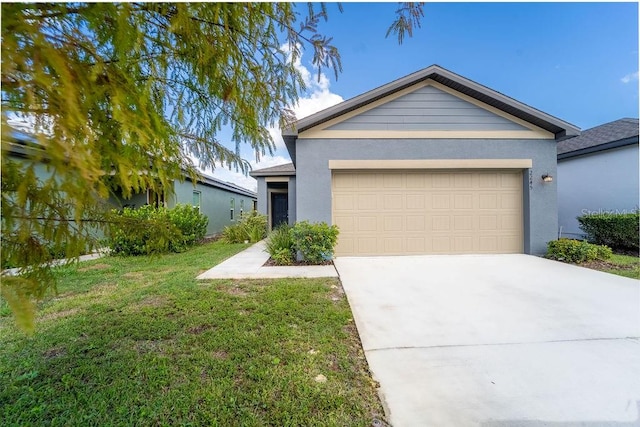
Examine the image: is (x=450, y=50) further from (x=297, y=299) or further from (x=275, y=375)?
(x=275, y=375)

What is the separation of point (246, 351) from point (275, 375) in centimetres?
53

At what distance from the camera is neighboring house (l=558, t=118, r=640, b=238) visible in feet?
30.1

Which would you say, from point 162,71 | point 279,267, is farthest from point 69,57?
point 279,267

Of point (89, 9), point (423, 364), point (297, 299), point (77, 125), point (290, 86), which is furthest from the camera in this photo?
point (297, 299)

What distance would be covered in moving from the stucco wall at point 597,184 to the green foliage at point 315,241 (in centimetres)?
1048

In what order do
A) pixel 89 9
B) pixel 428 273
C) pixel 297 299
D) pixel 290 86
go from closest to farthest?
1. pixel 89 9
2. pixel 290 86
3. pixel 297 299
4. pixel 428 273

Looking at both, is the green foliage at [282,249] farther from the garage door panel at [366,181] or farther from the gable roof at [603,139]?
the gable roof at [603,139]

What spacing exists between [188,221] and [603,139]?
1611cm

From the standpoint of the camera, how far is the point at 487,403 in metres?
2.09

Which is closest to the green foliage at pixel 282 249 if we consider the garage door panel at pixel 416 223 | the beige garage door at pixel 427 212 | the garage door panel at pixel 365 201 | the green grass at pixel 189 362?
the beige garage door at pixel 427 212

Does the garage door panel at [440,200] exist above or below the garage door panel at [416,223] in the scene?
above

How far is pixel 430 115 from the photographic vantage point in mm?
7551

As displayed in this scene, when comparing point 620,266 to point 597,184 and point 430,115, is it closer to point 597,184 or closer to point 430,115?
point 597,184

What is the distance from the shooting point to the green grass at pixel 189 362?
1.98 m
